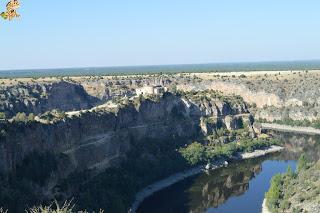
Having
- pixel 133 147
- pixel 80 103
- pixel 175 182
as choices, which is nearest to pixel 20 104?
pixel 80 103

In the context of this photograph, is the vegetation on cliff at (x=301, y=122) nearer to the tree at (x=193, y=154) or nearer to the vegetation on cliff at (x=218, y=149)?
the vegetation on cliff at (x=218, y=149)

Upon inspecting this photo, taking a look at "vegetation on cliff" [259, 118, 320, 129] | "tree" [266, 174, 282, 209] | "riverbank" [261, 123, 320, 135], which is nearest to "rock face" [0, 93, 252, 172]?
"riverbank" [261, 123, 320, 135]

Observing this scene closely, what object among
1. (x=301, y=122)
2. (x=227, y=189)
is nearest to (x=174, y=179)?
(x=227, y=189)

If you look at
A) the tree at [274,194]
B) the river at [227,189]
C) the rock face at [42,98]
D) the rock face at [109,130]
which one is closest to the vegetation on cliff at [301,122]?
the rock face at [109,130]

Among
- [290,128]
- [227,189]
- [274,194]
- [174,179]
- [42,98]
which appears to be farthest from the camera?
[290,128]

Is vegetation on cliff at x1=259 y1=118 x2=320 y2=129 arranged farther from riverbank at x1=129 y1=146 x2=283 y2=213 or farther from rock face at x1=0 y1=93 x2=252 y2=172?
riverbank at x1=129 y1=146 x2=283 y2=213

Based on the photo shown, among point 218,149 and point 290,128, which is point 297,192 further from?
point 290,128
